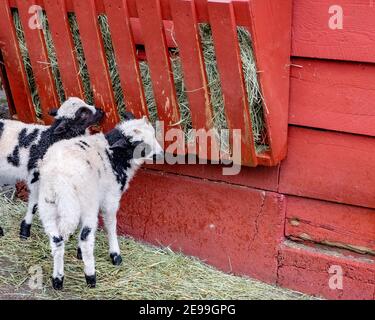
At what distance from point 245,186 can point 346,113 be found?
0.99 metres

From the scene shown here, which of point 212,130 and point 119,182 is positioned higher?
point 212,130

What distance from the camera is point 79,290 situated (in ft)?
16.5

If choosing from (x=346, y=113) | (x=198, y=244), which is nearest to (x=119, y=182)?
(x=198, y=244)

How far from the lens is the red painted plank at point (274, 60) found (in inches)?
173

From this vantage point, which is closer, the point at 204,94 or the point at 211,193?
the point at 204,94

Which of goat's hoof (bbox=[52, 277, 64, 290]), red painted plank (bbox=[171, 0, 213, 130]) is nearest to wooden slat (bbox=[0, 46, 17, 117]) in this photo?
goat's hoof (bbox=[52, 277, 64, 290])

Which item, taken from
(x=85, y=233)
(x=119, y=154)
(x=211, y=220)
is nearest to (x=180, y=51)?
(x=119, y=154)

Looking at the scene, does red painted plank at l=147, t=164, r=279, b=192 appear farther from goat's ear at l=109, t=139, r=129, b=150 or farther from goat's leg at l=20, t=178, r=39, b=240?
goat's leg at l=20, t=178, r=39, b=240

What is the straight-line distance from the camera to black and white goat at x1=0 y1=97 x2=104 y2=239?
5.33 m

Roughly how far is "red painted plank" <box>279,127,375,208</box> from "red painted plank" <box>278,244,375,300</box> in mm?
445

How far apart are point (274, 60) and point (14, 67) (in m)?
2.19

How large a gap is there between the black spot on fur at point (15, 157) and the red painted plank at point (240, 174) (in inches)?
43.9

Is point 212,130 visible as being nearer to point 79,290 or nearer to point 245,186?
point 245,186

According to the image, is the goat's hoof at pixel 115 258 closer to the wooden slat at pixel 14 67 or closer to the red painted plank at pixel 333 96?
the wooden slat at pixel 14 67
